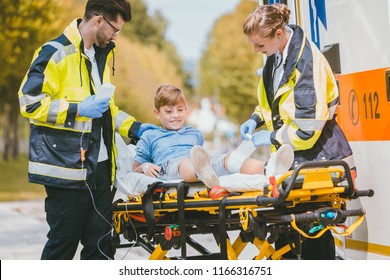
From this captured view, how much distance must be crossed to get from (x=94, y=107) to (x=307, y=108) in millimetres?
1171

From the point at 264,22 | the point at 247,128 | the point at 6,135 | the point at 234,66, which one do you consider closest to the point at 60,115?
the point at 247,128

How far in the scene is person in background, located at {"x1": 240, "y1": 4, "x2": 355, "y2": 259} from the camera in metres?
4.30

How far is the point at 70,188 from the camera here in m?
4.48

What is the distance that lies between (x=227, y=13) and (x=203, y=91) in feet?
22.3

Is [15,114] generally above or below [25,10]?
below

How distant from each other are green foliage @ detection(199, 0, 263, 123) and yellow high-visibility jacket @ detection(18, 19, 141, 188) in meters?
27.1

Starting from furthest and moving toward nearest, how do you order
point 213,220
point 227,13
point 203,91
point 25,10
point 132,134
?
1. point 203,91
2. point 227,13
3. point 25,10
4. point 132,134
5. point 213,220

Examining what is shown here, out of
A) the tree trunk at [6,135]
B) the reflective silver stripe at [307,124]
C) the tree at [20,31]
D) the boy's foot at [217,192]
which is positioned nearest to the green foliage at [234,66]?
the tree trunk at [6,135]

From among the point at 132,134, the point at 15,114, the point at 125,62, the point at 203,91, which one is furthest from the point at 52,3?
the point at 203,91

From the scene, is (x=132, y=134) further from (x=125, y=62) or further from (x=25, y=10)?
(x=125, y=62)

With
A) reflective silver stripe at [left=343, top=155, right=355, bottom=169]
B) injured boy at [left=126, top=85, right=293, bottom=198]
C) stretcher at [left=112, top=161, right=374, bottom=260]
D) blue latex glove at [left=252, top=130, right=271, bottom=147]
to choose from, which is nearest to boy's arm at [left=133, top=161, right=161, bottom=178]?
injured boy at [left=126, top=85, right=293, bottom=198]

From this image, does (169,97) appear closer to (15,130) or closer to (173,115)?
(173,115)

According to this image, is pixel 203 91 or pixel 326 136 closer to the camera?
pixel 326 136

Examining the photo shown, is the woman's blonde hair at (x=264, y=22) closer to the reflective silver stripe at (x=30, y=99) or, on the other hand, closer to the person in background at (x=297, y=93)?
the person in background at (x=297, y=93)
